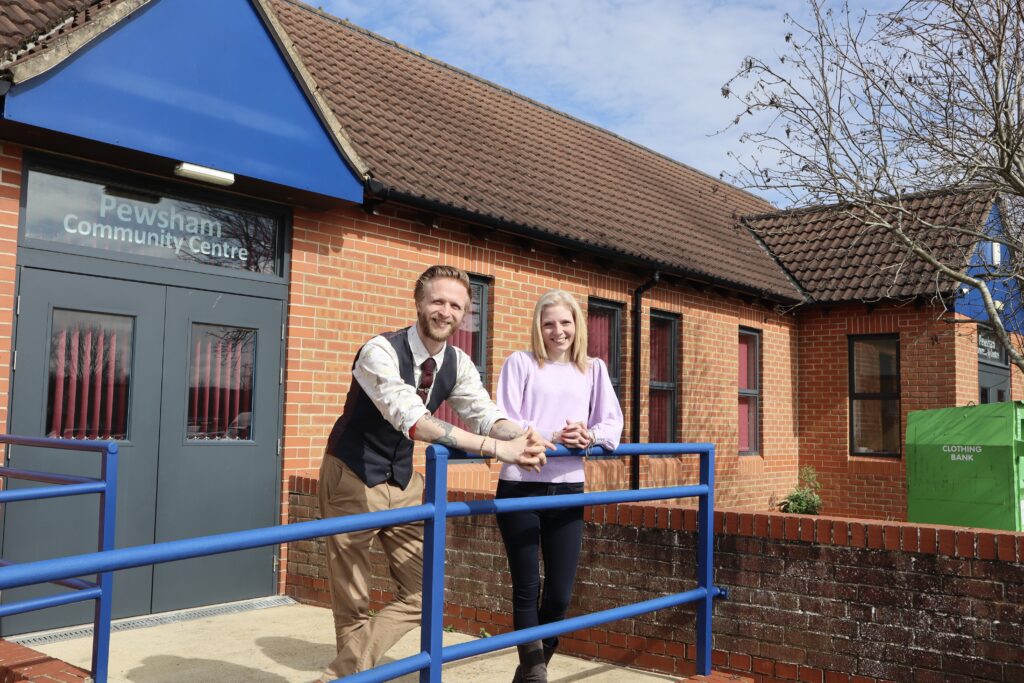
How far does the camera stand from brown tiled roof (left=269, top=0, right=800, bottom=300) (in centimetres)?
843

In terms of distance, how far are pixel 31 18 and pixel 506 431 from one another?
448 cm

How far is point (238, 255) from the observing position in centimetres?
652

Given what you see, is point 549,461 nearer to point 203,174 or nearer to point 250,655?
point 250,655

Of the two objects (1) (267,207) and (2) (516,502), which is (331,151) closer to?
(1) (267,207)

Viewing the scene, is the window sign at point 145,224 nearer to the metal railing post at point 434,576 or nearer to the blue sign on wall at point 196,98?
the blue sign on wall at point 196,98

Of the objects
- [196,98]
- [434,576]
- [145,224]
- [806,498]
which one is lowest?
[806,498]

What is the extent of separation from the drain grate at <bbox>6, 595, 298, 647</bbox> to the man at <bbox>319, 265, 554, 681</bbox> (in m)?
2.68

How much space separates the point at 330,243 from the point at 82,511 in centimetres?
270

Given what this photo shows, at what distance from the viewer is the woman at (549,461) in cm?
368

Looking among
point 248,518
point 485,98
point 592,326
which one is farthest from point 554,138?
point 248,518

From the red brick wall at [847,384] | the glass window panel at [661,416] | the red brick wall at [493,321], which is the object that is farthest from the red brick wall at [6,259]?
the red brick wall at [847,384]

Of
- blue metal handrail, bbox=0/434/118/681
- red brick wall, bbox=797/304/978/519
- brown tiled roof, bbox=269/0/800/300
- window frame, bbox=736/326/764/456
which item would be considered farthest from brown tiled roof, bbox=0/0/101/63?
red brick wall, bbox=797/304/978/519

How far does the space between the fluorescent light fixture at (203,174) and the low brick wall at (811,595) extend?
272 centimetres

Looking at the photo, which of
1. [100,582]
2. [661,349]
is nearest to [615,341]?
[661,349]
